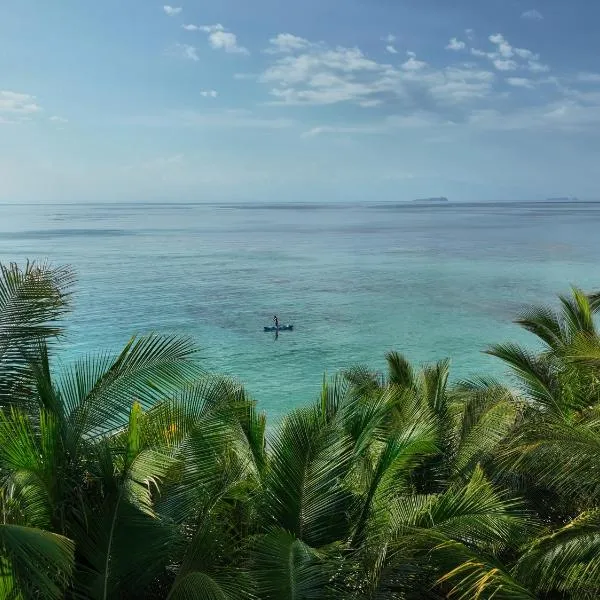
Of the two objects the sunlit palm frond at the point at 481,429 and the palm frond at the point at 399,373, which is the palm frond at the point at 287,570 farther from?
the palm frond at the point at 399,373

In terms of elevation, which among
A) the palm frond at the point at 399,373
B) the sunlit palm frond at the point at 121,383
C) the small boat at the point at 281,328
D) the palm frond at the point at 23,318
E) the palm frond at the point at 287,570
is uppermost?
the palm frond at the point at 23,318

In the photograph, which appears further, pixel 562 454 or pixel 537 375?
pixel 537 375

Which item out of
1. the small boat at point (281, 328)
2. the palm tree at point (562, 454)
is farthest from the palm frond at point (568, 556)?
the small boat at point (281, 328)

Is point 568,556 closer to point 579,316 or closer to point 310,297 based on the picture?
point 579,316

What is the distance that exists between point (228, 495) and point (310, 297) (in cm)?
3539

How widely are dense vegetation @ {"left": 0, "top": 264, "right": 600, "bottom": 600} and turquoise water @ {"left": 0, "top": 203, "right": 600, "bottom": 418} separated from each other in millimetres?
4766

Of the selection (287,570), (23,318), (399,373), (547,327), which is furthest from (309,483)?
(547,327)

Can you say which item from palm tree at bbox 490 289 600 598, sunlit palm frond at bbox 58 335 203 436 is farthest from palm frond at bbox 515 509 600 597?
sunlit palm frond at bbox 58 335 203 436

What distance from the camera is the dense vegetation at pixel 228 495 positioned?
4.82m

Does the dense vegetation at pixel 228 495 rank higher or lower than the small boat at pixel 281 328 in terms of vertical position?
higher

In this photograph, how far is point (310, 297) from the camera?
41.2 metres

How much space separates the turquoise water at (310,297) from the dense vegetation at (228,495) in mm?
4766

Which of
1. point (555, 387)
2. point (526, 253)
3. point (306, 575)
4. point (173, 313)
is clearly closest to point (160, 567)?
point (306, 575)

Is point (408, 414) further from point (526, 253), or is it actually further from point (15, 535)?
point (526, 253)
